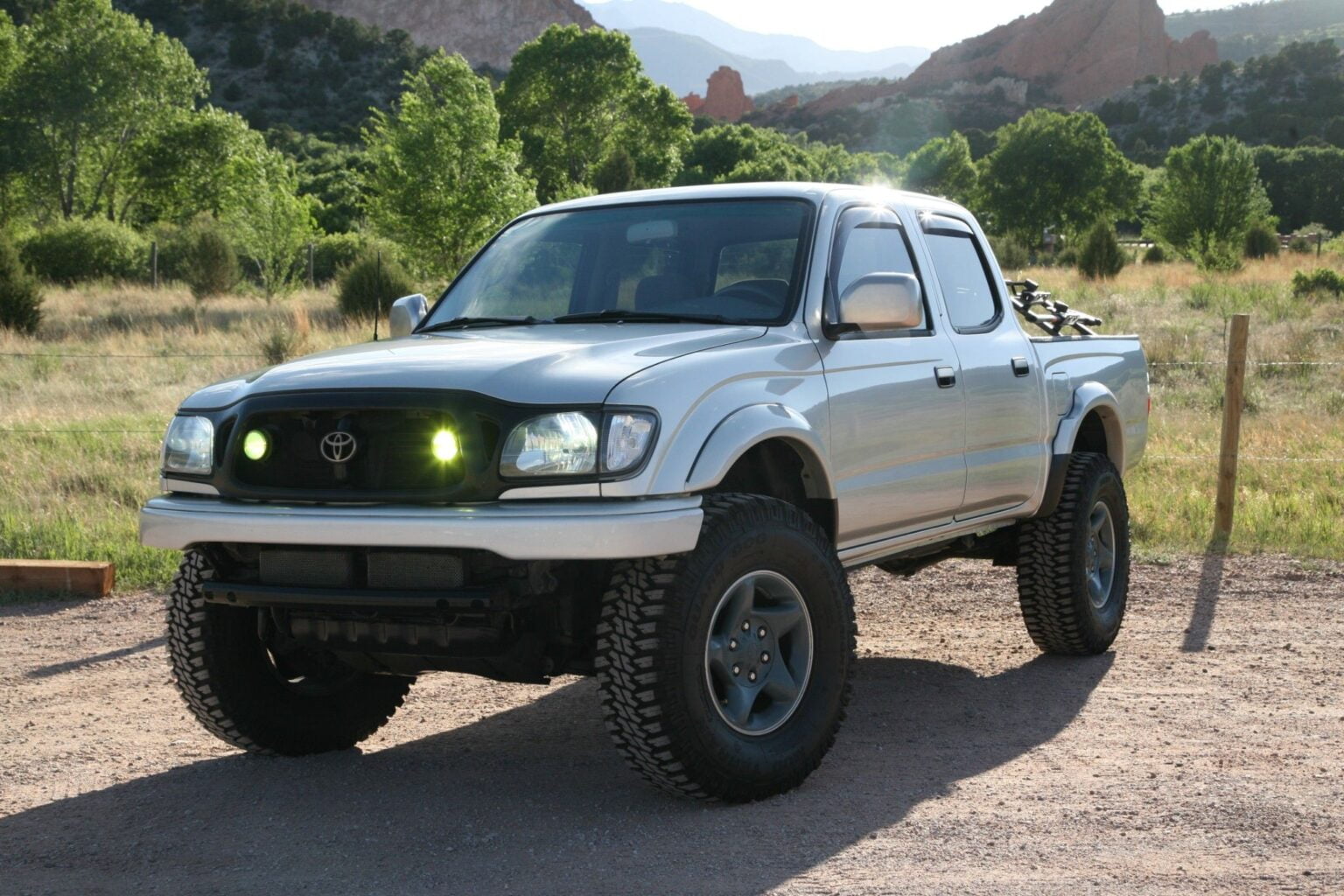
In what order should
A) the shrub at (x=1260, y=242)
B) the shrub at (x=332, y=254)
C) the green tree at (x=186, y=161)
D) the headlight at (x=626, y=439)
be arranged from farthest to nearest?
1. the green tree at (x=186, y=161)
2. the shrub at (x=1260, y=242)
3. the shrub at (x=332, y=254)
4. the headlight at (x=626, y=439)

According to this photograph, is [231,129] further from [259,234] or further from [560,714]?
[560,714]

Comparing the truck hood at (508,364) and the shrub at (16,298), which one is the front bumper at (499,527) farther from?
the shrub at (16,298)

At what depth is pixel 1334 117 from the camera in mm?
97625

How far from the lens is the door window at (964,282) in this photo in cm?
626

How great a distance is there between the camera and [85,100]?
197ft

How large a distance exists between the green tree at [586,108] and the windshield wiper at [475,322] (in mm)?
79192

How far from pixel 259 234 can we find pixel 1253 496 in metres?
29.3

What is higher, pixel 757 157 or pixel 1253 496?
pixel 757 157

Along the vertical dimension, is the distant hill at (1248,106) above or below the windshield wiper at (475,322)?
above

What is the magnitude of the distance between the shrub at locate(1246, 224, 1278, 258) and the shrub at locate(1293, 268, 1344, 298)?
1787 centimetres

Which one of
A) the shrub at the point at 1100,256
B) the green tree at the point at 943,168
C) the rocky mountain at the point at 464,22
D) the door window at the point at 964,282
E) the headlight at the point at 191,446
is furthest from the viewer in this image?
the rocky mountain at the point at 464,22

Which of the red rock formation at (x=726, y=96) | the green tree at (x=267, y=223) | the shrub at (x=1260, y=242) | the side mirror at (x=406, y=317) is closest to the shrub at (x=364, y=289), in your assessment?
the green tree at (x=267, y=223)

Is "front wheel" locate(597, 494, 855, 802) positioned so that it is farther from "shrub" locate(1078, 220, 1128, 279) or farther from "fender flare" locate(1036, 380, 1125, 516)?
"shrub" locate(1078, 220, 1128, 279)

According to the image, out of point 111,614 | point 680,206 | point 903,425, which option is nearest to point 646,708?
point 903,425
